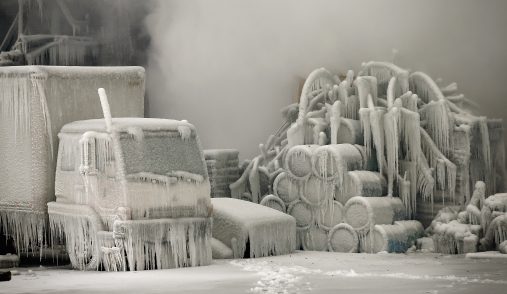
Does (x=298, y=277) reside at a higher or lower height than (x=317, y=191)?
lower

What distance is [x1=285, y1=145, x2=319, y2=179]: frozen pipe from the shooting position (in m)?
23.9

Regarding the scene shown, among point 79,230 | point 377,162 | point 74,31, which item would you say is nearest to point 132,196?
point 79,230

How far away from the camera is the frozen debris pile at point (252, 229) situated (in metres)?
22.3

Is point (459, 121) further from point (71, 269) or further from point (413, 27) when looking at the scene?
point (71, 269)

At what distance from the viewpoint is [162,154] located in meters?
20.7

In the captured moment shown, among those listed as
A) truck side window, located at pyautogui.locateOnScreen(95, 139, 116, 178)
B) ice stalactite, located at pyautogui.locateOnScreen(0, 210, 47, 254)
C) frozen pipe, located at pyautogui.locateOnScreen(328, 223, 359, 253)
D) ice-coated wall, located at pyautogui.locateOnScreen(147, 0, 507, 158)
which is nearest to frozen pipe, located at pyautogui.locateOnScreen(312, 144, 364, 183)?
frozen pipe, located at pyautogui.locateOnScreen(328, 223, 359, 253)

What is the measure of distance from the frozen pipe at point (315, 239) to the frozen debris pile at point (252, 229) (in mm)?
725

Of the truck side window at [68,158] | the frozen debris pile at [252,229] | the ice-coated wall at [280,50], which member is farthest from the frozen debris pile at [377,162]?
the truck side window at [68,158]

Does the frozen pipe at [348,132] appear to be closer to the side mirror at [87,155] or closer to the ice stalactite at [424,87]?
the ice stalactite at [424,87]

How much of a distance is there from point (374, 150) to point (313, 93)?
1911 mm

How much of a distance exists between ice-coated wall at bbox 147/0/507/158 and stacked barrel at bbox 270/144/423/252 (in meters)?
4.00

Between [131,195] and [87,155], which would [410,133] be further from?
[87,155]

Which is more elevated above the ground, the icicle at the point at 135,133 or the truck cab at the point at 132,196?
the icicle at the point at 135,133

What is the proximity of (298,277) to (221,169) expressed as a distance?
653cm
